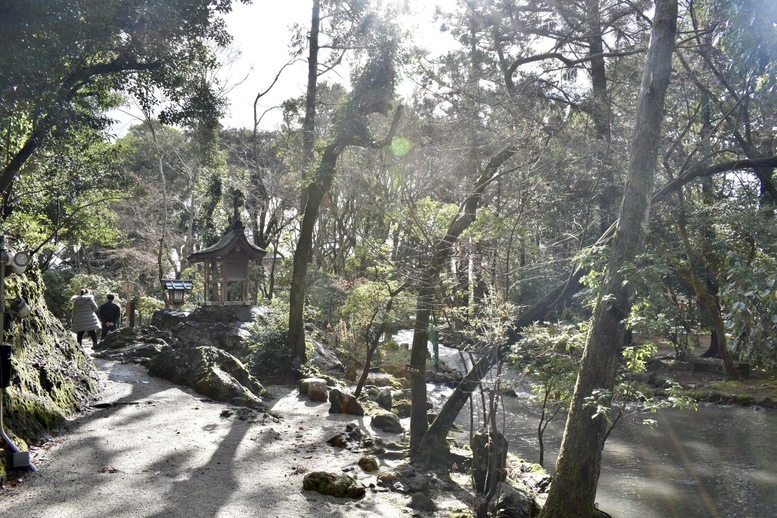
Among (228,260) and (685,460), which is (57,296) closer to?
(228,260)

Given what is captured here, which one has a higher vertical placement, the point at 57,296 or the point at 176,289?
the point at 176,289

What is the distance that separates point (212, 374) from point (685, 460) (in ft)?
28.2

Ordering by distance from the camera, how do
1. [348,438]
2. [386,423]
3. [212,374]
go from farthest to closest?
[212,374] < [386,423] < [348,438]

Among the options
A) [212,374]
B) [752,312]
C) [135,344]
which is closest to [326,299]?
[135,344]

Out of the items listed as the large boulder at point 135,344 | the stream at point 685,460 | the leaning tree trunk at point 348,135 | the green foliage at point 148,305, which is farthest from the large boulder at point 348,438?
the green foliage at point 148,305

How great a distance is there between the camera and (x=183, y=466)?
6.52 meters

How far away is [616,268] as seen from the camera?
567 cm

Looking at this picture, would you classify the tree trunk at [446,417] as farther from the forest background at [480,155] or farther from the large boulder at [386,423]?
the large boulder at [386,423]

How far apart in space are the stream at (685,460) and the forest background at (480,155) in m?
1.97

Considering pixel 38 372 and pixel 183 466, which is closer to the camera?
pixel 183 466

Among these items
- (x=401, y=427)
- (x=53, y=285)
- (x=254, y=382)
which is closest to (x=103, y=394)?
(x=254, y=382)

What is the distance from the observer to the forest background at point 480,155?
689 cm

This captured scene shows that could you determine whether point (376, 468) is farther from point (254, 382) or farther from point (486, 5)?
point (486, 5)

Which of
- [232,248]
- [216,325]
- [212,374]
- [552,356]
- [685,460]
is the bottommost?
[685,460]
